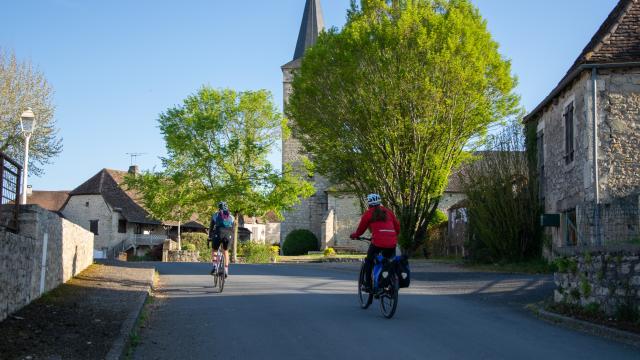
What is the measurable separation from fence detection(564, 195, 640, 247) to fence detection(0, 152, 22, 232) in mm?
11556

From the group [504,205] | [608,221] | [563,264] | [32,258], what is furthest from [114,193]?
[563,264]

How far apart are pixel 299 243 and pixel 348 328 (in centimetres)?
5062

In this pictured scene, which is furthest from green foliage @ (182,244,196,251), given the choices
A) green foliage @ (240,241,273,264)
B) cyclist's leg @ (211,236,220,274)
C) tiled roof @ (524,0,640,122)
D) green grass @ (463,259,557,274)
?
cyclist's leg @ (211,236,220,274)

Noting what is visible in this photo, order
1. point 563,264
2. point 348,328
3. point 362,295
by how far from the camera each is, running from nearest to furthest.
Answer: point 348,328 → point 362,295 → point 563,264

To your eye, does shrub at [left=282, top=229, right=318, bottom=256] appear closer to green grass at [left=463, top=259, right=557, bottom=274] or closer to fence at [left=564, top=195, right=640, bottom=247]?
green grass at [left=463, top=259, right=557, bottom=274]

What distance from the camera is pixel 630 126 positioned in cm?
1986

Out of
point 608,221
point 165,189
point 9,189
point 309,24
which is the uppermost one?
point 309,24

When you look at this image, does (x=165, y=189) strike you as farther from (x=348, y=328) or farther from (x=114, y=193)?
(x=348, y=328)

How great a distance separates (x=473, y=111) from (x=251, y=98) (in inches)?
1025

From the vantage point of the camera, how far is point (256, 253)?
41906 millimetres

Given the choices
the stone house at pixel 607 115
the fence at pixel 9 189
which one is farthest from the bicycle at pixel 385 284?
the stone house at pixel 607 115

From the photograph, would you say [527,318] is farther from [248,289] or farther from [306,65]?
[306,65]

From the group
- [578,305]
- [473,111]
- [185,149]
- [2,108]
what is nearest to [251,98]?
[185,149]

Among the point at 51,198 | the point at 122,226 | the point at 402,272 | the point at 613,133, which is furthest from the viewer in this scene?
the point at 51,198
